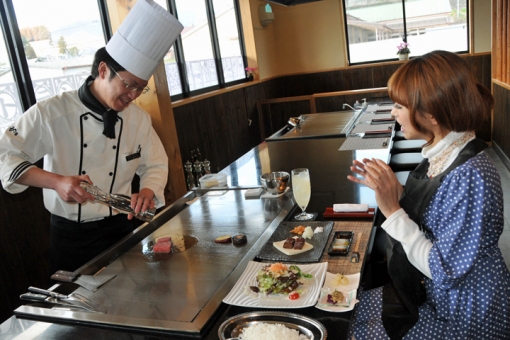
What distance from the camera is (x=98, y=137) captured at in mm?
2135

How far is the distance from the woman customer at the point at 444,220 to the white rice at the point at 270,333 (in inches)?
17.9

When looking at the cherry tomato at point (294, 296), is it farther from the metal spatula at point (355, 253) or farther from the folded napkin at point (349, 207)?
the folded napkin at point (349, 207)

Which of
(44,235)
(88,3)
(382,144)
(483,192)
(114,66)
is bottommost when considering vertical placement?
(44,235)

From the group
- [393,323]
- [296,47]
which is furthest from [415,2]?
[393,323]

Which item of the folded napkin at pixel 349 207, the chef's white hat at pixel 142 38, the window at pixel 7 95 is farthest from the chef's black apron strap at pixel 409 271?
the window at pixel 7 95

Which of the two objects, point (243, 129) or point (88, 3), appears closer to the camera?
point (88, 3)

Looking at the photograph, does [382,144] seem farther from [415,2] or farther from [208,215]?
[415,2]

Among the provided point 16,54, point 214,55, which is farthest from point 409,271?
point 214,55

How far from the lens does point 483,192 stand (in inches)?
50.4

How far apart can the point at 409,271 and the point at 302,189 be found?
0.56 metres

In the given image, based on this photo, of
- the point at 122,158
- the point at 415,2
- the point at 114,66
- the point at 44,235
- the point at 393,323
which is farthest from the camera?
the point at 415,2

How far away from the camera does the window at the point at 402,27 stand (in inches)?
307

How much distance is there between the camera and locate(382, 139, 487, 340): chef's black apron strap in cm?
142

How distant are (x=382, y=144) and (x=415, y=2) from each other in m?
5.92
